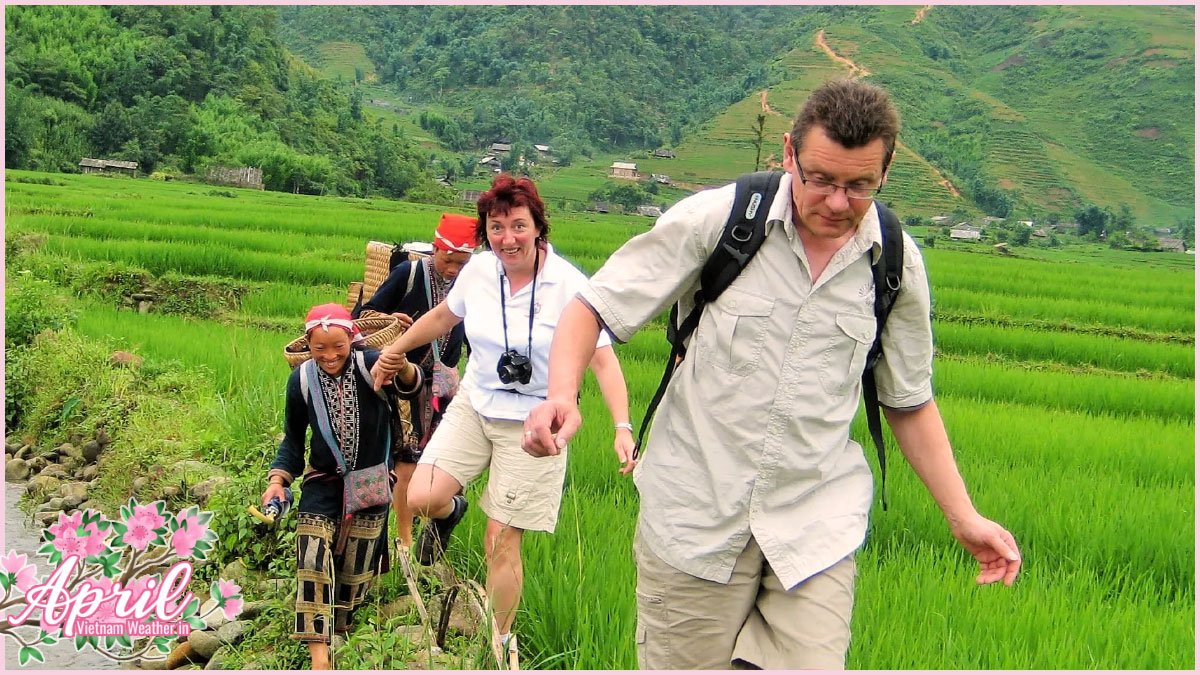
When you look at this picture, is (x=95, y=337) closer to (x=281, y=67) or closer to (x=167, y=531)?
(x=167, y=531)

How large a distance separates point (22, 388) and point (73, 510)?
203 centimetres

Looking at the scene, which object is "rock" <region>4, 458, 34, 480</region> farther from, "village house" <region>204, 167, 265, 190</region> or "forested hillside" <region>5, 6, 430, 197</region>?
"forested hillside" <region>5, 6, 430, 197</region>

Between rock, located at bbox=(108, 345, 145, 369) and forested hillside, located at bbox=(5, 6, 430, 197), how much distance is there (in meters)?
29.8

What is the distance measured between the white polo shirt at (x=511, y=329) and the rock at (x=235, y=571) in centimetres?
132

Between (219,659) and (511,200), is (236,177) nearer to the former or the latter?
(219,659)

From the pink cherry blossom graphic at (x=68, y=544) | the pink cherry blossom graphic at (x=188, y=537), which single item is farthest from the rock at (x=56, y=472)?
the pink cherry blossom graphic at (x=68, y=544)

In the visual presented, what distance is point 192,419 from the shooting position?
5.78 m

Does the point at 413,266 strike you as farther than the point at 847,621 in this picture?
Yes

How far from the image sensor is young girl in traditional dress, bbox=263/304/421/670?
10.6 ft

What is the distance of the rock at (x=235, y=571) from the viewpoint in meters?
4.15

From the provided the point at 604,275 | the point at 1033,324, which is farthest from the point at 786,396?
the point at 1033,324

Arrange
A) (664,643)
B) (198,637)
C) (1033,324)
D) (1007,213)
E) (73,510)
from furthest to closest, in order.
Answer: (1007,213)
(1033,324)
(73,510)
(198,637)
(664,643)

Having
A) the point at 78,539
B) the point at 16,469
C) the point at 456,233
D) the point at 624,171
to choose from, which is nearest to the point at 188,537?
the point at 78,539

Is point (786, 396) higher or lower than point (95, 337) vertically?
higher
